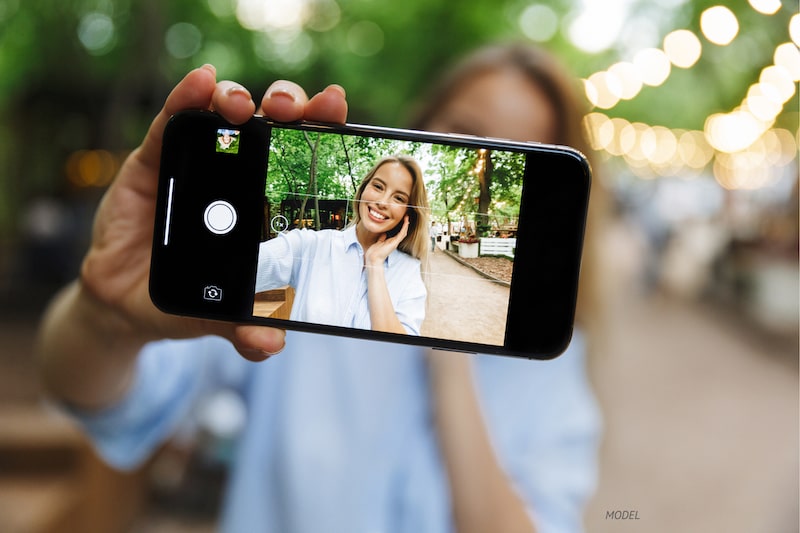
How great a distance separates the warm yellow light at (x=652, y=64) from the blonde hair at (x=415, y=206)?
7.23 feet

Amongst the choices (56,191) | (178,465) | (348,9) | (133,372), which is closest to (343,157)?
(133,372)

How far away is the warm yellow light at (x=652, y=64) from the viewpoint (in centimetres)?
261

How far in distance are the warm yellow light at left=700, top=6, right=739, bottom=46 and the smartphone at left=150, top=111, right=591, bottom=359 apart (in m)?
1.74

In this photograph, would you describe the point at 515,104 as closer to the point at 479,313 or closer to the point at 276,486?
the point at 479,313

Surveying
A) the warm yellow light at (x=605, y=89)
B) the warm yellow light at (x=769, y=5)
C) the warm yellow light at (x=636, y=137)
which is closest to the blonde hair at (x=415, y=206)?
the warm yellow light at (x=769, y=5)

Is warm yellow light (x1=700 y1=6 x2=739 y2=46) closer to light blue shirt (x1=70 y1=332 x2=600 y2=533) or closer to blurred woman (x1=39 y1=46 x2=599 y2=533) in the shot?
blurred woman (x1=39 y1=46 x2=599 y2=533)

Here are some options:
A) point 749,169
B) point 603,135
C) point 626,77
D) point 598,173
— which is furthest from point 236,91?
point 749,169

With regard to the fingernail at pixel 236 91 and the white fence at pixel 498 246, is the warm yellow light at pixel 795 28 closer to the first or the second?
the white fence at pixel 498 246

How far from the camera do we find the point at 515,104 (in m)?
1.05

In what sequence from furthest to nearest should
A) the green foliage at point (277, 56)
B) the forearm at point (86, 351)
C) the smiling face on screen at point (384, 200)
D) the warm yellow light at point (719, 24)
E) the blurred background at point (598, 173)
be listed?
the warm yellow light at point (719, 24) < the green foliage at point (277, 56) < the blurred background at point (598, 173) < the forearm at point (86, 351) < the smiling face on screen at point (384, 200)

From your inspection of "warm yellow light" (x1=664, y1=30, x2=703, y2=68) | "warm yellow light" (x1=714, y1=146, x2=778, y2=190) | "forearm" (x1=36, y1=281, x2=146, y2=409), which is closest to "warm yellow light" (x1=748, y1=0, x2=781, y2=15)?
"forearm" (x1=36, y1=281, x2=146, y2=409)

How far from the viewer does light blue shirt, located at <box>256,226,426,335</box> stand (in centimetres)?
54

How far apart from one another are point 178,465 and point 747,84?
2543 mm

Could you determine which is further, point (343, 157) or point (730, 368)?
point (730, 368)
